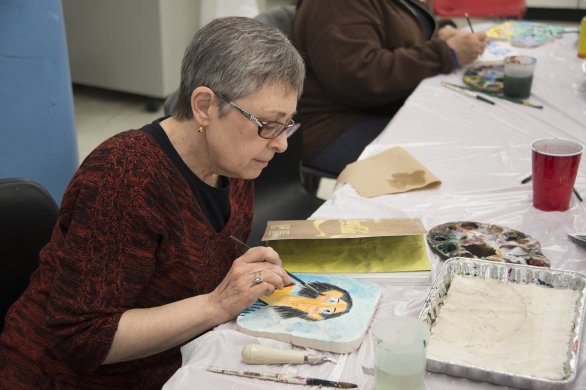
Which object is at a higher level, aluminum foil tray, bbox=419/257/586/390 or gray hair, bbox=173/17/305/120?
gray hair, bbox=173/17/305/120

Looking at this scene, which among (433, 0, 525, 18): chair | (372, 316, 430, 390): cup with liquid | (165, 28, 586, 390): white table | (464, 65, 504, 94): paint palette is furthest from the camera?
(433, 0, 525, 18): chair

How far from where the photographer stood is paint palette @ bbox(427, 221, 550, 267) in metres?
1.34

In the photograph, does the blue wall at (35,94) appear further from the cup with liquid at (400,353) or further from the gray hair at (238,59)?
the cup with liquid at (400,353)

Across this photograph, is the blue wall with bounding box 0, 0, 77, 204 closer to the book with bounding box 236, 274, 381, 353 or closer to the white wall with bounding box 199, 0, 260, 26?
the book with bounding box 236, 274, 381, 353

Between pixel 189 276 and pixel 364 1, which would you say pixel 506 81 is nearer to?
pixel 364 1

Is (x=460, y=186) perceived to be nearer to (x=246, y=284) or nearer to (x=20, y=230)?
(x=246, y=284)

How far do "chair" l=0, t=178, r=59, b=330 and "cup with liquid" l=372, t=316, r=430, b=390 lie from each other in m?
0.77

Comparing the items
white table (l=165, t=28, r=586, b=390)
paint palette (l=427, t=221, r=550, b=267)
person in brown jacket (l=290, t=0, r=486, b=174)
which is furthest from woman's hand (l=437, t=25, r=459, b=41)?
paint palette (l=427, t=221, r=550, b=267)

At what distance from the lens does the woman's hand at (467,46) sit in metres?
2.46

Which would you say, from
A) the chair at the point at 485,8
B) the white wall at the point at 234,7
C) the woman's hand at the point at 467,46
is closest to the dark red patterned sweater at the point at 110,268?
the woman's hand at the point at 467,46

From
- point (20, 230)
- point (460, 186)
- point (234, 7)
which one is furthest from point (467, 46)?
point (234, 7)

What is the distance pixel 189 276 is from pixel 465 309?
51cm

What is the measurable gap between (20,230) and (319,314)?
63 cm

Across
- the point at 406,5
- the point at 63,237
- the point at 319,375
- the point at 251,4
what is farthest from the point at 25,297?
the point at 251,4
